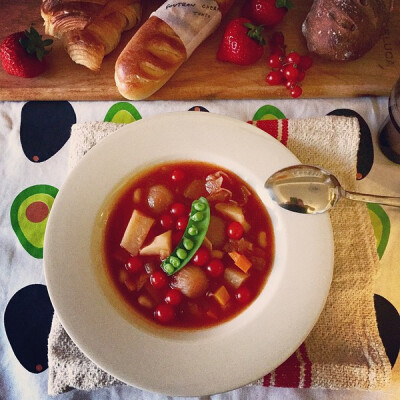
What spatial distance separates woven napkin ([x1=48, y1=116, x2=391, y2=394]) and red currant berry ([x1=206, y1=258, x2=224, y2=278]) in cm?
38

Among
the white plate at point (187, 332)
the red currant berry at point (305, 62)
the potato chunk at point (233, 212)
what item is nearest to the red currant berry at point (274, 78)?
the red currant berry at point (305, 62)

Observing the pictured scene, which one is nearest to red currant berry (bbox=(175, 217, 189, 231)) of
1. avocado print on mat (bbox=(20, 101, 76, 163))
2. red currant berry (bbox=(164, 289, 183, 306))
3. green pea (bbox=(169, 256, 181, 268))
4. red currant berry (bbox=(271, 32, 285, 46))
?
green pea (bbox=(169, 256, 181, 268))

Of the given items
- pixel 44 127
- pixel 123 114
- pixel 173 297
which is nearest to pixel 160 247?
pixel 173 297

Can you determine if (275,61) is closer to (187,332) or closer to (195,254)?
(195,254)

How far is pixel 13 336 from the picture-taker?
1.65 meters

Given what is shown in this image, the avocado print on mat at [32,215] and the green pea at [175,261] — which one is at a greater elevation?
the green pea at [175,261]

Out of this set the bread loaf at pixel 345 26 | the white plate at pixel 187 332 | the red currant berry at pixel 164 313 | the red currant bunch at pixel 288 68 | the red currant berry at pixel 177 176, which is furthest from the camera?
the red currant bunch at pixel 288 68

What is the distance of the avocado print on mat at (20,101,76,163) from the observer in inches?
73.2

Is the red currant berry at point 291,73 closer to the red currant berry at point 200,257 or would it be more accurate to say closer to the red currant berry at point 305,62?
the red currant berry at point 305,62

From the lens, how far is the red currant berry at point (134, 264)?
1.52 m

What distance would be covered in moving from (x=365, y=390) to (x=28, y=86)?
1.79 meters

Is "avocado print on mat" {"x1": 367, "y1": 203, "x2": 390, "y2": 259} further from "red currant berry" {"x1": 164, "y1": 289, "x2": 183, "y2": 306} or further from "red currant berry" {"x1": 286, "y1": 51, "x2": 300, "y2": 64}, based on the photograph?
"red currant berry" {"x1": 164, "y1": 289, "x2": 183, "y2": 306}

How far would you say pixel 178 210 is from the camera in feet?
5.11

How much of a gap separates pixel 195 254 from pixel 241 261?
159 millimetres
